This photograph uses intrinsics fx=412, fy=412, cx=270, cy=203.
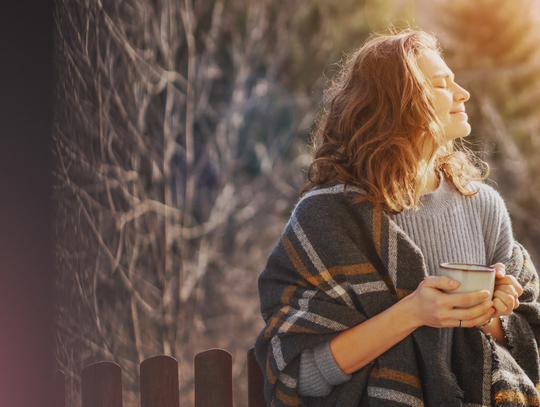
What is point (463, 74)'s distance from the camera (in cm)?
355

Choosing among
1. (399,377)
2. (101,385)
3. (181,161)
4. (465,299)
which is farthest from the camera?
(181,161)

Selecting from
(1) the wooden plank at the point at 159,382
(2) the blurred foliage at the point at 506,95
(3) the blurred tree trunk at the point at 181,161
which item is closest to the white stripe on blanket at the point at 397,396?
(1) the wooden plank at the point at 159,382

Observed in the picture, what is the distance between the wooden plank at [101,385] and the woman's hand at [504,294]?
101 cm

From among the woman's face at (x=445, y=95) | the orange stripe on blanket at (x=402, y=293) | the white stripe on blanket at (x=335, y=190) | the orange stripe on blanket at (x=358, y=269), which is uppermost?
the woman's face at (x=445, y=95)

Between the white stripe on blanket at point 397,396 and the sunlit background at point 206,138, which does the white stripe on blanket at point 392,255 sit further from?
the sunlit background at point 206,138

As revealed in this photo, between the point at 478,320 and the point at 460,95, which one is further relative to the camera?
the point at 460,95

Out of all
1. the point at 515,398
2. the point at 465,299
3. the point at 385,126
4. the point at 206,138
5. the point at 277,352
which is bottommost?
the point at 515,398

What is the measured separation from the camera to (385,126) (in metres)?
1.10

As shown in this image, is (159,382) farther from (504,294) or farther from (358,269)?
(504,294)

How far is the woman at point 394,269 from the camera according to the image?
0.95 metres

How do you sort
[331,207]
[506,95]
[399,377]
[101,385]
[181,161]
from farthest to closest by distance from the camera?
[506,95]
[181,161]
[101,385]
[331,207]
[399,377]

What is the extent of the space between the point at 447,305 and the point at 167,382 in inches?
32.0

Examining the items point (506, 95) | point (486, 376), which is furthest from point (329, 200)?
point (506, 95)

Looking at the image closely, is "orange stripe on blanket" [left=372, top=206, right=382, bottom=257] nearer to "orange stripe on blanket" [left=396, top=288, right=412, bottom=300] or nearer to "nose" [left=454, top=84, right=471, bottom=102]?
"orange stripe on blanket" [left=396, top=288, right=412, bottom=300]
